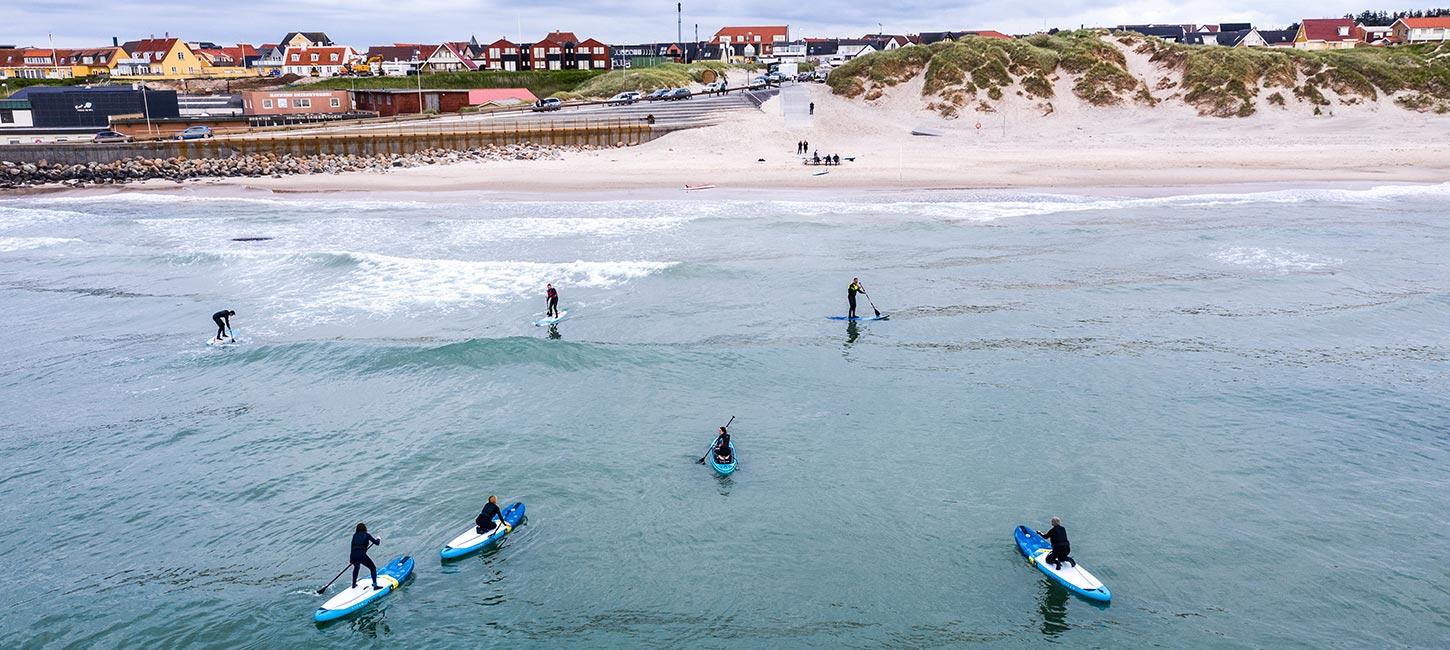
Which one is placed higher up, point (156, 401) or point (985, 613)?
point (156, 401)

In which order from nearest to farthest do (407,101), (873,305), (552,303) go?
(552,303) → (873,305) → (407,101)

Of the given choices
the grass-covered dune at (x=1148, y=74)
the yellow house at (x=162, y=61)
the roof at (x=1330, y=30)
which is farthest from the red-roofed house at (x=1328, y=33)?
the yellow house at (x=162, y=61)

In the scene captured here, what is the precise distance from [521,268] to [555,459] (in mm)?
17424

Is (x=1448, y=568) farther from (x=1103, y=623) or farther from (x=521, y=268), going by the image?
(x=521, y=268)

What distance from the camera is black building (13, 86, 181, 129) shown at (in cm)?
7538

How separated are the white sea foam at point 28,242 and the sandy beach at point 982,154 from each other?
47.9ft

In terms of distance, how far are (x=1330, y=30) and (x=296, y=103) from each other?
478ft

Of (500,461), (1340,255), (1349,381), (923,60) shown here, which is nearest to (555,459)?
(500,461)

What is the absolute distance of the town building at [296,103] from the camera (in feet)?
290

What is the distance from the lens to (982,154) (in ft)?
202

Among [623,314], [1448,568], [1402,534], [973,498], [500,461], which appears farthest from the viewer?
[623,314]

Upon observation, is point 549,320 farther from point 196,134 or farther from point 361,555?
point 196,134

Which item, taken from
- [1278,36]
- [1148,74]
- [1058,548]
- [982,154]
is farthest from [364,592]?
[1278,36]

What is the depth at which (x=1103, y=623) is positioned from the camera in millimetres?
13320
